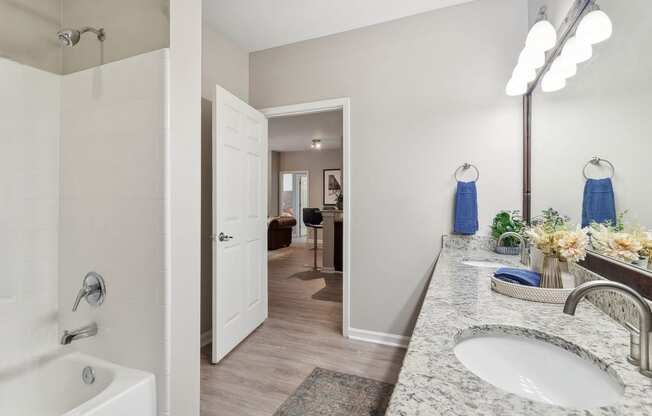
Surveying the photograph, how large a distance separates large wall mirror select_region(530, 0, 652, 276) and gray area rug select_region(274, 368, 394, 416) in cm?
137

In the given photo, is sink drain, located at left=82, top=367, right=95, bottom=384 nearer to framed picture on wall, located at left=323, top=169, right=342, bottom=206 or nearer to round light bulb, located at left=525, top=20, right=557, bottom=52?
round light bulb, located at left=525, top=20, right=557, bottom=52

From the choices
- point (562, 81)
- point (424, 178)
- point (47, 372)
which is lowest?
point (47, 372)

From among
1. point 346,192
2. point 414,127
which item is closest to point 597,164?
point 414,127

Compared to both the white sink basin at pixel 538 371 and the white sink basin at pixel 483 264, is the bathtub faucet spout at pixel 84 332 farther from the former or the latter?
the white sink basin at pixel 483 264

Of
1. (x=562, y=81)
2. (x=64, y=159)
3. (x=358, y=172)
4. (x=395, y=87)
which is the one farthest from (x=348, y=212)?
(x=64, y=159)

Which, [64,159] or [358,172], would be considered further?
[358,172]

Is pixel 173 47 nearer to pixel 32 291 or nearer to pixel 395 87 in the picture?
pixel 32 291

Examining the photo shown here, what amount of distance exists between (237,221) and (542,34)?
225 centimetres

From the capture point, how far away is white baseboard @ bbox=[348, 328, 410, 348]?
243 centimetres

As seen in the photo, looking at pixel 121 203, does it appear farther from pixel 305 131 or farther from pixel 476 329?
pixel 305 131

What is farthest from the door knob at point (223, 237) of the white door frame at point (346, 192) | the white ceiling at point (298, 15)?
the white ceiling at point (298, 15)

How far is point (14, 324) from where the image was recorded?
143 cm

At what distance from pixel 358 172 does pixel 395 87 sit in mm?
749

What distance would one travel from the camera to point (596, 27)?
43.1 inches
